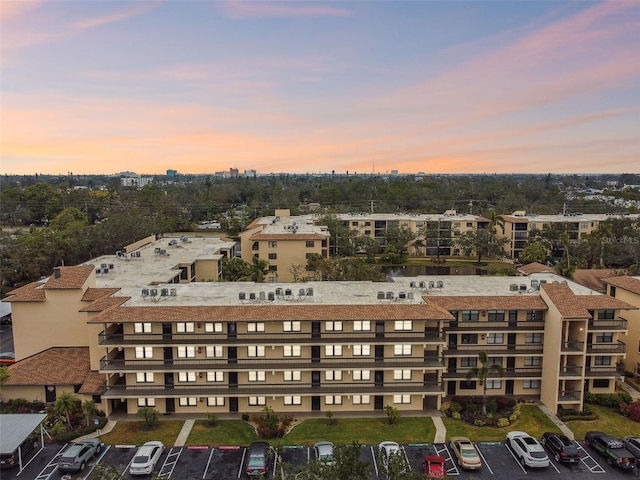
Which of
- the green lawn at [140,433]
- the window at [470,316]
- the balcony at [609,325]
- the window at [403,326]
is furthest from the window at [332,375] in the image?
the balcony at [609,325]

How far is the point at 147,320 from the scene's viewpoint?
40.3 metres

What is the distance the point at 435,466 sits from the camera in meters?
33.7

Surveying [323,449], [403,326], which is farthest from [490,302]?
[323,449]

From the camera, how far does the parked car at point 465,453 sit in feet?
113

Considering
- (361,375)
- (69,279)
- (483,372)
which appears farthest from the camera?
→ (69,279)

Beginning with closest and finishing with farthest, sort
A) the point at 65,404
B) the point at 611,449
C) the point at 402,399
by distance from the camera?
the point at 611,449
the point at 65,404
the point at 402,399

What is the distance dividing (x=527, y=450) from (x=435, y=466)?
285 inches

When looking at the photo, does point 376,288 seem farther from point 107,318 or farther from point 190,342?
point 107,318

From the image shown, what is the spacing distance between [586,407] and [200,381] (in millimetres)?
34110

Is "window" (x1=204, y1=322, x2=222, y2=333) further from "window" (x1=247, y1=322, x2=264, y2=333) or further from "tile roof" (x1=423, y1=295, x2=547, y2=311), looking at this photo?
"tile roof" (x1=423, y1=295, x2=547, y2=311)

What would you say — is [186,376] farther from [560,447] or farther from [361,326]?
[560,447]

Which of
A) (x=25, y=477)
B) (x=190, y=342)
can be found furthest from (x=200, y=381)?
(x=25, y=477)

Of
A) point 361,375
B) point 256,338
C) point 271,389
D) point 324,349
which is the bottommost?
point 271,389

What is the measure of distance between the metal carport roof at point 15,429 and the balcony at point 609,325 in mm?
46331
